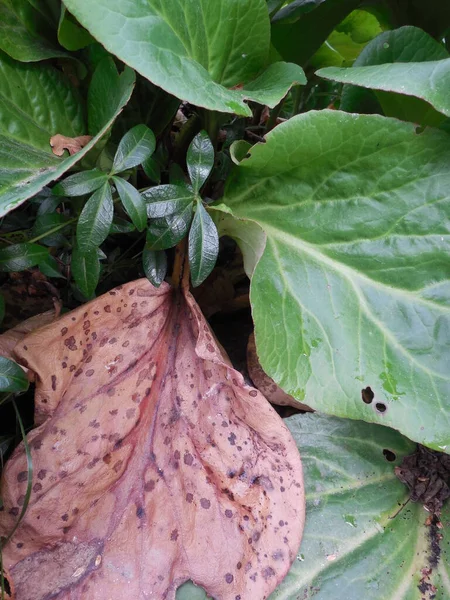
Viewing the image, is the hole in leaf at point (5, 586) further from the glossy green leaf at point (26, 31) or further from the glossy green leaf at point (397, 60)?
the glossy green leaf at point (397, 60)

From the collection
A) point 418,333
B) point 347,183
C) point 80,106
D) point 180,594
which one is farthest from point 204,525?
point 80,106

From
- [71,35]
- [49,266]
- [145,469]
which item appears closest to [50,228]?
[49,266]

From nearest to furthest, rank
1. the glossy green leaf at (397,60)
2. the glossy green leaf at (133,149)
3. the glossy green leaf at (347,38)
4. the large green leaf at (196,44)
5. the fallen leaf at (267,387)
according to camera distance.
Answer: the large green leaf at (196,44) → the glossy green leaf at (133,149) → the glossy green leaf at (397,60) → the fallen leaf at (267,387) → the glossy green leaf at (347,38)

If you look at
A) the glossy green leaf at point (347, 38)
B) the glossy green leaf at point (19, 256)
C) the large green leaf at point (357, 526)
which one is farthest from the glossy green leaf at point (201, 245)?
the glossy green leaf at point (347, 38)

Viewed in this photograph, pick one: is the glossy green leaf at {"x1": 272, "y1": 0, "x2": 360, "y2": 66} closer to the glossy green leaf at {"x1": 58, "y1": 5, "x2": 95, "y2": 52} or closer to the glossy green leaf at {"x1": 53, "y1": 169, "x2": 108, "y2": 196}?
the glossy green leaf at {"x1": 58, "y1": 5, "x2": 95, "y2": 52}

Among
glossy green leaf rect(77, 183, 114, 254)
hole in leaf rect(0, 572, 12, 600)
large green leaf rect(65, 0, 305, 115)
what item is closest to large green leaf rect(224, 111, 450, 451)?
large green leaf rect(65, 0, 305, 115)

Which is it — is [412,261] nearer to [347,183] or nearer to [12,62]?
[347,183]
